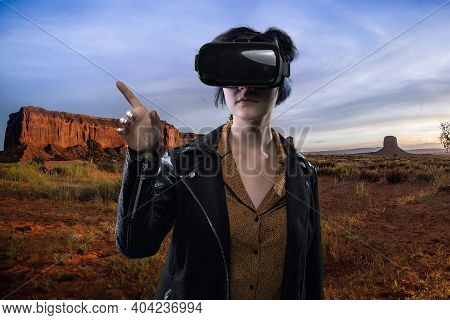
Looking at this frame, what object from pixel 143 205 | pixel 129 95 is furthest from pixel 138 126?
pixel 143 205

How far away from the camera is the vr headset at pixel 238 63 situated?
4.16 feet

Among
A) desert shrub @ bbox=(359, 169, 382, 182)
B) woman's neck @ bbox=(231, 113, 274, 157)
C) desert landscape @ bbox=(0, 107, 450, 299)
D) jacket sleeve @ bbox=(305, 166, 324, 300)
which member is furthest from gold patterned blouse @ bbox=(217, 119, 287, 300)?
desert shrub @ bbox=(359, 169, 382, 182)

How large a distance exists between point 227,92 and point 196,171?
1.04 feet

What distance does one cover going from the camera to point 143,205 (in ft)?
3.92

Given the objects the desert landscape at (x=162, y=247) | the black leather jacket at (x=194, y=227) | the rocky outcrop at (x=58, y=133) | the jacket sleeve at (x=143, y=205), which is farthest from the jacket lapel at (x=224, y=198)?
the rocky outcrop at (x=58, y=133)

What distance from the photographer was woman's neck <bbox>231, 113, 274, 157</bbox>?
1526mm

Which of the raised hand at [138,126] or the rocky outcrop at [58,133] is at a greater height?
the rocky outcrop at [58,133]

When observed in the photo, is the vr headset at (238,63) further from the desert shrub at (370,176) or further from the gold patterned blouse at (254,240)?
the desert shrub at (370,176)

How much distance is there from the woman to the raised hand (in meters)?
0.19

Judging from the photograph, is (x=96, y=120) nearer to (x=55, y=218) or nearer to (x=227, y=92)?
(x=55, y=218)

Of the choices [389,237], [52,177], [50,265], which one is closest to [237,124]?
[50,265]

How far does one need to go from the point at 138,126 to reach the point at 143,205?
0.28 metres

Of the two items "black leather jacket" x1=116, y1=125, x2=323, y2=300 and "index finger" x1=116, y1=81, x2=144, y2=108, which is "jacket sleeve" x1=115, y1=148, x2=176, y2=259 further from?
"index finger" x1=116, y1=81, x2=144, y2=108

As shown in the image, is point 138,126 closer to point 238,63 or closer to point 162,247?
point 238,63
